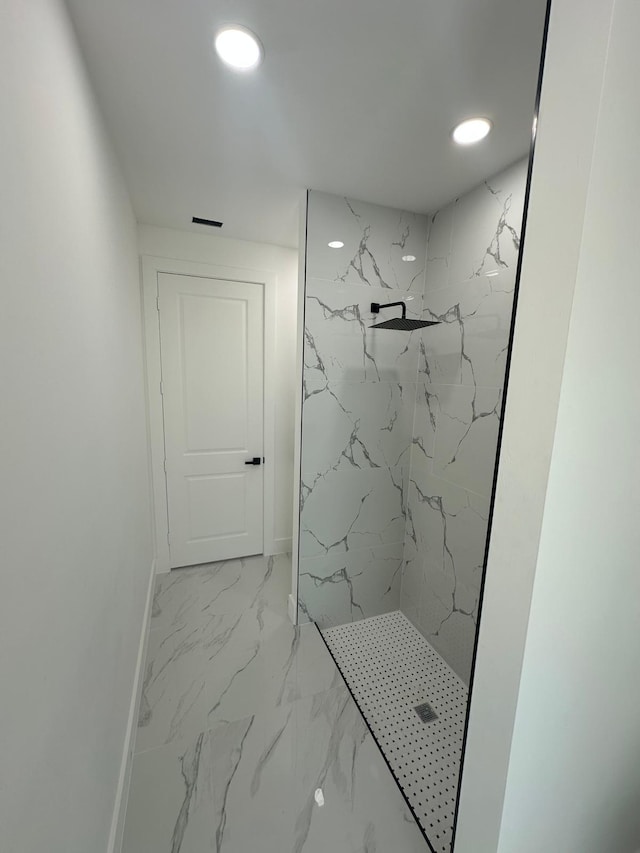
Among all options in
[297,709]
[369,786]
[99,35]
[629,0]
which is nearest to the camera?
[629,0]

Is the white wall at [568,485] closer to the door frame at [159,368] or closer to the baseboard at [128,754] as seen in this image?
the baseboard at [128,754]

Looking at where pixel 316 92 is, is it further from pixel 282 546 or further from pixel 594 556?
pixel 282 546

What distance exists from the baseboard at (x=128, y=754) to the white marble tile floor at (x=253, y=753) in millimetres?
41

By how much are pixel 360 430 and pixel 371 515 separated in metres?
0.56

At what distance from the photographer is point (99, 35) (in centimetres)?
98

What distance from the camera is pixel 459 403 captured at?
1.83 metres

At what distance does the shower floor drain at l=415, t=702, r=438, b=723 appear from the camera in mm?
1607

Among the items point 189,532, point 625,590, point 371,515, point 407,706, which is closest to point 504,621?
point 625,590

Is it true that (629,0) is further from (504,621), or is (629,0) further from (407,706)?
(407,706)

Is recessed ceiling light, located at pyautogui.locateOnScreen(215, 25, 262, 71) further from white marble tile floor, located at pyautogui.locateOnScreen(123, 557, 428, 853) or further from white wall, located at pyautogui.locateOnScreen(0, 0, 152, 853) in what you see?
white marble tile floor, located at pyautogui.locateOnScreen(123, 557, 428, 853)

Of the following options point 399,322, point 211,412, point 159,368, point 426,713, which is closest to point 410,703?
point 426,713

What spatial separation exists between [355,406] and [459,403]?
572mm

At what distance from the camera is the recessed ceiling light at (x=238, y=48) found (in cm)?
96

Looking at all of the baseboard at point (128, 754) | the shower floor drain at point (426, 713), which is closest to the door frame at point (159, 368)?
the baseboard at point (128, 754)
